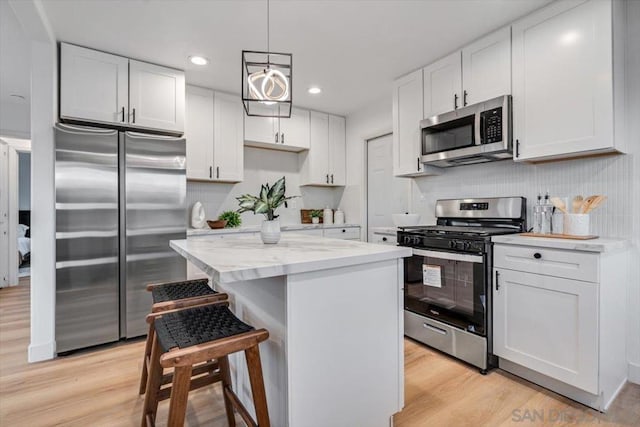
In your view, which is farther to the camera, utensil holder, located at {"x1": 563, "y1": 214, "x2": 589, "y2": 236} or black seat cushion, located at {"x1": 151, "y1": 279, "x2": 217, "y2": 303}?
utensil holder, located at {"x1": 563, "y1": 214, "x2": 589, "y2": 236}

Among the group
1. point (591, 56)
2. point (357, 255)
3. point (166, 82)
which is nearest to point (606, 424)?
point (357, 255)

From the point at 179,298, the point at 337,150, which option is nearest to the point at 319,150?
the point at 337,150

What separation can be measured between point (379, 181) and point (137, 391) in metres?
3.25

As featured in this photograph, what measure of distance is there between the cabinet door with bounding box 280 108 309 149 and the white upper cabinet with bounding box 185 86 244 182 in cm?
59

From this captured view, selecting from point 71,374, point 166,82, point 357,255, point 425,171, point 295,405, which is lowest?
point 71,374

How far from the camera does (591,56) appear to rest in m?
1.91

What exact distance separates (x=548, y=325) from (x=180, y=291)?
2194mm

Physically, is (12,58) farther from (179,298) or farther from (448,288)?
(448,288)

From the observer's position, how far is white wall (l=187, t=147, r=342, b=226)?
3758mm

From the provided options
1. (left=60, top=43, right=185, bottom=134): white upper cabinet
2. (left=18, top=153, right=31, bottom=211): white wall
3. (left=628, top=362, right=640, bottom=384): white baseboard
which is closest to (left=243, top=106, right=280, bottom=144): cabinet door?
(left=60, top=43, right=185, bottom=134): white upper cabinet

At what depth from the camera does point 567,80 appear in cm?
201

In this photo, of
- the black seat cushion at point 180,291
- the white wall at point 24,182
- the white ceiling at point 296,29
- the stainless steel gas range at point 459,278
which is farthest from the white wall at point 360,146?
the white wall at point 24,182

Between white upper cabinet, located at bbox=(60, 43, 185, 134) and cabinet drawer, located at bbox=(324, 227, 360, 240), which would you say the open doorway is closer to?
white upper cabinet, located at bbox=(60, 43, 185, 134)

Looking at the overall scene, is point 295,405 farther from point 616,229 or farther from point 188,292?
point 616,229
